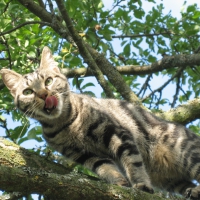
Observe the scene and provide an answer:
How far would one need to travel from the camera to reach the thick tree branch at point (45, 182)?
228 centimetres

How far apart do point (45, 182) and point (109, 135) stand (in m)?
1.65

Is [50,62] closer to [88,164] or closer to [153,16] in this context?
[88,164]

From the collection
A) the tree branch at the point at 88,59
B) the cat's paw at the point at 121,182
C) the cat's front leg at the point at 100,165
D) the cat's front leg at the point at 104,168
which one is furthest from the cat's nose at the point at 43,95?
the cat's paw at the point at 121,182

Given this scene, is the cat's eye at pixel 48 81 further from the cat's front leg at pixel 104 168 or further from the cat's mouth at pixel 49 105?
the cat's front leg at pixel 104 168

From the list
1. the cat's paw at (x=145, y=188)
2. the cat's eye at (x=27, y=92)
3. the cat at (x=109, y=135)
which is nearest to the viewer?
the cat's paw at (x=145, y=188)

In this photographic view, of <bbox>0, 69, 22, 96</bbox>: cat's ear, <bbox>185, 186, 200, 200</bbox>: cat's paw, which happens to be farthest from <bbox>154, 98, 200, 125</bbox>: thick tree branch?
<bbox>0, 69, 22, 96</bbox>: cat's ear

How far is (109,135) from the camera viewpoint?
3.93m

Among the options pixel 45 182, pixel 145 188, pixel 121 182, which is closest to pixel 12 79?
pixel 121 182

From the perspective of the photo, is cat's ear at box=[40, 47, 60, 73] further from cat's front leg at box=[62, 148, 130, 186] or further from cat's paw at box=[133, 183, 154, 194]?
cat's paw at box=[133, 183, 154, 194]

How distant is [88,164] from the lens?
13.0 ft

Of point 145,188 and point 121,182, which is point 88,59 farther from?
point 145,188

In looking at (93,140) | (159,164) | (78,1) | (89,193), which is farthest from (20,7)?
(89,193)

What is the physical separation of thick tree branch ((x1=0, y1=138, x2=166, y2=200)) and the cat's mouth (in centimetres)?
99

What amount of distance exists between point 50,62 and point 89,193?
240 cm
